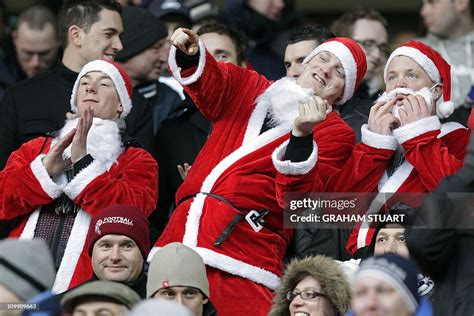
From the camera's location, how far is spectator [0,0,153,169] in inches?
385

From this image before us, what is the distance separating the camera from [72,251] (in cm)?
891

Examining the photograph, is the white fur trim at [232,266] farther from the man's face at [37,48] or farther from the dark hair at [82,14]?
the man's face at [37,48]

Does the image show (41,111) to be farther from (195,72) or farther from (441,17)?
(441,17)

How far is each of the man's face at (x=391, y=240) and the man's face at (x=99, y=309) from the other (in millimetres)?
1559

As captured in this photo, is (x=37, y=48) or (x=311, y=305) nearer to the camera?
(x=311, y=305)

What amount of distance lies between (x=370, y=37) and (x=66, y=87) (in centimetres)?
240

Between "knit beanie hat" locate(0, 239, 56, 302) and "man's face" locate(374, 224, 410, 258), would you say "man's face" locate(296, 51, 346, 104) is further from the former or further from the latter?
"knit beanie hat" locate(0, 239, 56, 302)

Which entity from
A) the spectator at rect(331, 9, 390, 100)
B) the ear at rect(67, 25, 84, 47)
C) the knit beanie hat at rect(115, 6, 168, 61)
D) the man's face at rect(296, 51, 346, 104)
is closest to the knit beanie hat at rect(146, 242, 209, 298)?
the man's face at rect(296, 51, 346, 104)

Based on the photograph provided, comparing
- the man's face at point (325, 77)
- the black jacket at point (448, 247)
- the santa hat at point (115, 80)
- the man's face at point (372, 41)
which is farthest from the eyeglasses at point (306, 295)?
the man's face at point (372, 41)

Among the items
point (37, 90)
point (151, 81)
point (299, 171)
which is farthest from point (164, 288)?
point (151, 81)

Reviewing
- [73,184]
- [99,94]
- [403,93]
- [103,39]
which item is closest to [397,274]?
Answer: [403,93]

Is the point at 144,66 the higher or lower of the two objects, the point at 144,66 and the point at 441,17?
the lower

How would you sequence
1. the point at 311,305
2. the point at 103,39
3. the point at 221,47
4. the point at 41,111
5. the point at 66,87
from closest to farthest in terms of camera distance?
1. the point at 311,305
2. the point at 41,111
3. the point at 66,87
4. the point at 103,39
5. the point at 221,47

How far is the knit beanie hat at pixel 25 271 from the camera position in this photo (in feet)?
22.4
